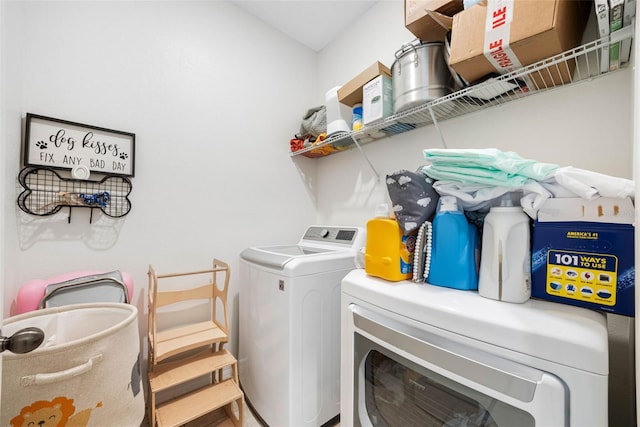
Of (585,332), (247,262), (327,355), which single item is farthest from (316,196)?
(585,332)

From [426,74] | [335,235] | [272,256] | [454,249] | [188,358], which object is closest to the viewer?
[454,249]

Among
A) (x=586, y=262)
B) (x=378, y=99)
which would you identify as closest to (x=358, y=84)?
(x=378, y=99)

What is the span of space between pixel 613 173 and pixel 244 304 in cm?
176

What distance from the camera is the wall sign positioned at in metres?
1.14

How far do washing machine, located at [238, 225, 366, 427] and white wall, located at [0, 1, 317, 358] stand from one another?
0.49 m

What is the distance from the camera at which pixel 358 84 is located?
1467 millimetres

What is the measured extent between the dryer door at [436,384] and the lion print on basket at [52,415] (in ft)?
2.71

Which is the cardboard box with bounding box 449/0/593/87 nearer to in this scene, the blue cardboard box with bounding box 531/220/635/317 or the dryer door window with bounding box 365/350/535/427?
the blue cardboard box with bounding box 531/220/635/317

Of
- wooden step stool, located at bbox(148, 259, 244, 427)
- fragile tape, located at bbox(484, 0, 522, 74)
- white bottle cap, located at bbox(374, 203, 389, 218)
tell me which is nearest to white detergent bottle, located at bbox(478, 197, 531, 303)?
white bottle cap, located at bbox(374, 203, 389, 218)

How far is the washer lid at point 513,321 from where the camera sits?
0.50 m

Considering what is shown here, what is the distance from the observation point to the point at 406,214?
34.5 inches

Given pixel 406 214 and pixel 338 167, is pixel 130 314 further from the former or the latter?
pixel 338 167

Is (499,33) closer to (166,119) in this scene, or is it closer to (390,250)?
(390,250)

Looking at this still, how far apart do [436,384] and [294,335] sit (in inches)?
24.4
